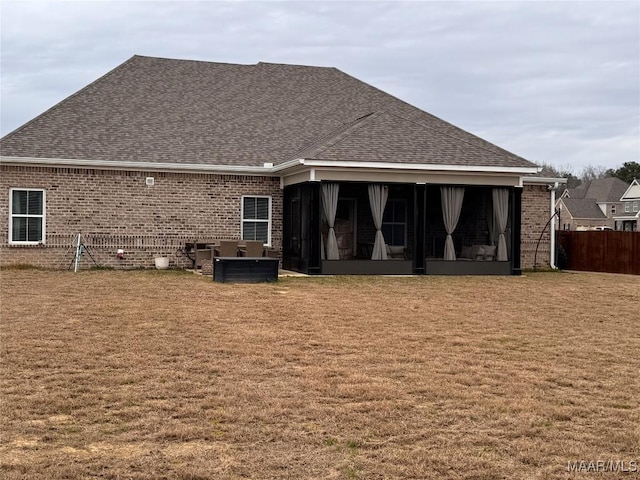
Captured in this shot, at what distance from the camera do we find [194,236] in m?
22.7

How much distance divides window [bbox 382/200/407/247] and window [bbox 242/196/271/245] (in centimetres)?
364

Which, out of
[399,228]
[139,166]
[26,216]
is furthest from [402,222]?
[26,216]

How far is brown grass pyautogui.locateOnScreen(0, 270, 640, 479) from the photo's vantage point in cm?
511

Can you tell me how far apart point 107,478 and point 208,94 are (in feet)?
73.8

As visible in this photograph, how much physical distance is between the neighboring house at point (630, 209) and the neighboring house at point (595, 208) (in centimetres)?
88

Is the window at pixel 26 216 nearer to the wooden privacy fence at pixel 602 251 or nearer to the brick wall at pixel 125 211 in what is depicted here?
the brick wall at pixel 125 211

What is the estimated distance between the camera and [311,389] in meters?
7.05

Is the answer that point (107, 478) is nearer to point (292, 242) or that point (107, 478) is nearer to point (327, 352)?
point (327, 352)

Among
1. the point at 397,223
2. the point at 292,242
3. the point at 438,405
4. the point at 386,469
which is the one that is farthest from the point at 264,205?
the point at 386,469

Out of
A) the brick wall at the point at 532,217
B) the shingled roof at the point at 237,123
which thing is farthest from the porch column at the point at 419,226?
the brick wall at the point at 532,217

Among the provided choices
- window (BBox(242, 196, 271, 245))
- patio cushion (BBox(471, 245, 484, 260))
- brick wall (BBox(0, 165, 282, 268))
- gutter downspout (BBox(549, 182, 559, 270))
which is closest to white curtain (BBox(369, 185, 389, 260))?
patio cushion (BBox(471, 245, 484, 260))

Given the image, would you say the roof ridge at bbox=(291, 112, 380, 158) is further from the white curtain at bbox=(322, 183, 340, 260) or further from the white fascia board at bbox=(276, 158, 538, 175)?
the white curtain at bbox=(322, 183, 340, 260)

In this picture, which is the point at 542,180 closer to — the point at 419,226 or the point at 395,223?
the point at 395,223

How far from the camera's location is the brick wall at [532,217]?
24812 mm
